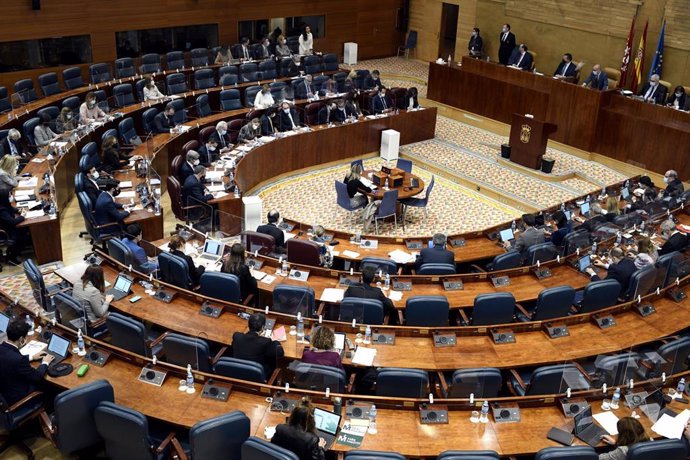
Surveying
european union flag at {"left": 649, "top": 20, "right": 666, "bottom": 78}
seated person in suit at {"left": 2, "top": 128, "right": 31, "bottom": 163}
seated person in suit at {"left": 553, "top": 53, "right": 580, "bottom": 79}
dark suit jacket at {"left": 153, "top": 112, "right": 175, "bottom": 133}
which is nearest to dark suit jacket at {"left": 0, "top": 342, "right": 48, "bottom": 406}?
seated person in suit at {"left": 2, "top": 128, "right": 31, "bottom": 163}

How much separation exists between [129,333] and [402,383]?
3115 mm

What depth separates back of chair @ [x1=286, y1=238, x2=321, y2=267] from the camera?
10547 millimetres

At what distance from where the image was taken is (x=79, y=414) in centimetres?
648

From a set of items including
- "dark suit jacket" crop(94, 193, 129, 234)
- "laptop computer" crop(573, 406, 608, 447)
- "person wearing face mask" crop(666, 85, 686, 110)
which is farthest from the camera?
"person wearing face mask" crop(666, 85, 686, 110)

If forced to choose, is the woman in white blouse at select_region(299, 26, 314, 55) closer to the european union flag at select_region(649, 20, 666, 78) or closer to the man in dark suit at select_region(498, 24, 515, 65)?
the man in dark suit at select_region(498, 24, 515, 65)

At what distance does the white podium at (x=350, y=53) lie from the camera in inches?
1011

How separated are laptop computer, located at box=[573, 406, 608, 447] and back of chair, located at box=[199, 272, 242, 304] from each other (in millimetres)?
4468

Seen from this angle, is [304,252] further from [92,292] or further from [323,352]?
[323,352]

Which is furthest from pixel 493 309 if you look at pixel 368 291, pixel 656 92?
pixel 656 92

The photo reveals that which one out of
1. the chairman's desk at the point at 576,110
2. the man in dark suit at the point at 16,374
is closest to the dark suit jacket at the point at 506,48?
the chairman's desk at the point at 576,110

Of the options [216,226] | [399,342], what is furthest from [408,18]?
[399,342]

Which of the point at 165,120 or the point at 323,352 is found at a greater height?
the point at 165,120

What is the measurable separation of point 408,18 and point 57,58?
44.8 ft

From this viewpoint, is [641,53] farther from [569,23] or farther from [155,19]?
[155,19]
